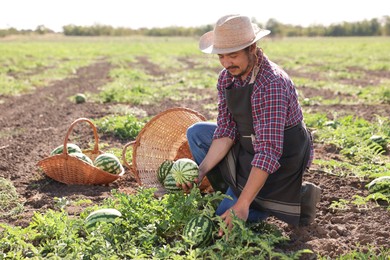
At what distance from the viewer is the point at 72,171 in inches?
214

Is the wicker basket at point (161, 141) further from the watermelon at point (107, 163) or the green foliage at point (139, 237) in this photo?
the green foliage at point (139, 237)

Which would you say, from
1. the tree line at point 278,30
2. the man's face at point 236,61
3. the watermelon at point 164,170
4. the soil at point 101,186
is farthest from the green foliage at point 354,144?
the tree line at point 278,30

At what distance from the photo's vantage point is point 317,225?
434 centimetres

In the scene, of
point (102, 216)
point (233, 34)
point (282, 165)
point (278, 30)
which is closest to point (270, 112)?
point (282, 165)

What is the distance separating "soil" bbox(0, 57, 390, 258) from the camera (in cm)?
403

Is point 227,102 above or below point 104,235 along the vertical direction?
above

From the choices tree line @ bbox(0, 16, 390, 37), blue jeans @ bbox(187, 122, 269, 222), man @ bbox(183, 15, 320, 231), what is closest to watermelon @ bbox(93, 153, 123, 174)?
blue jeans @ bbox(187, 122, 269, 222)

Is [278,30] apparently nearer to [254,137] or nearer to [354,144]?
[354,144]

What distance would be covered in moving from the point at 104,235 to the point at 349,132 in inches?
188

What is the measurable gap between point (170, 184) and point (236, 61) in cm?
152

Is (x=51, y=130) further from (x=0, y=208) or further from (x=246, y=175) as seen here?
(x=246, y=175)

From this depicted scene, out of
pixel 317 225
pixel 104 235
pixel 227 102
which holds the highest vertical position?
pixel 227 102

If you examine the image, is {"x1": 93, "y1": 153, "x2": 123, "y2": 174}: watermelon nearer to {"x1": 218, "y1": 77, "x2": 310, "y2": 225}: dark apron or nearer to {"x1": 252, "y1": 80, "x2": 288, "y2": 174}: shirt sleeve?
{"x1": 218, "y1": 77, "x2": 310, "y2": 225}: dark apron

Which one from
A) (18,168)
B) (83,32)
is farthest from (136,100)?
(83,32)
